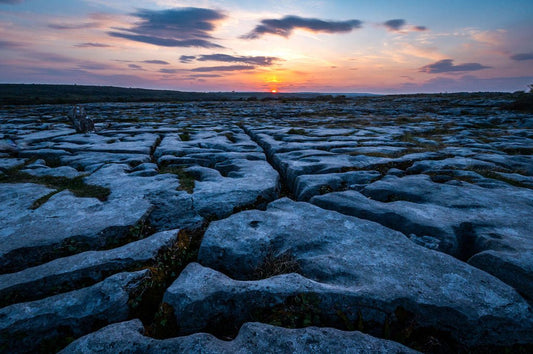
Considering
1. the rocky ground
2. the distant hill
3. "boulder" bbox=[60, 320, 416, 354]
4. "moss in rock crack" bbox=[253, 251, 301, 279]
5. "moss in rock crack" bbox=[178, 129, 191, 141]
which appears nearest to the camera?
"boulder" bbox=[60, 320, 416, 354]

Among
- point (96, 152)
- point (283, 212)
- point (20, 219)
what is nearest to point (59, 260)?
point (20, 219)

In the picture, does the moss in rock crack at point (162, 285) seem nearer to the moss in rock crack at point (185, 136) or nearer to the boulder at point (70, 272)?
the boulder at point (70, 272)

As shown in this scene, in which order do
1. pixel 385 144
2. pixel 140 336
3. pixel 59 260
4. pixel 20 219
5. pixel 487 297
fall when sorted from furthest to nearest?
pixel 385 144 < pixel 20 219 < pixel 59 260 < pixel 487 297 < pixel 140 336

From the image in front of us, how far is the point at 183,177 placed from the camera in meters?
4.49

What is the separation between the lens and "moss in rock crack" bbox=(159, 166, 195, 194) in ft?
12.9

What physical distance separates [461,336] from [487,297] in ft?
1.03

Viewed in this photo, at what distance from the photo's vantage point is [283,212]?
3.09 meters

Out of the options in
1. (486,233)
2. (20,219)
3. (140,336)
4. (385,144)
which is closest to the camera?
(140,336)

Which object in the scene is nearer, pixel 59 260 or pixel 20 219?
pixel 59 260

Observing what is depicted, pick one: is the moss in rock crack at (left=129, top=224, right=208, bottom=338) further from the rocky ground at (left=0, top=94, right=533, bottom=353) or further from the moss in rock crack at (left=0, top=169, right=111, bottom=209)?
the moss in rock crack at (left=0, top=169, right=111, bottom=209)

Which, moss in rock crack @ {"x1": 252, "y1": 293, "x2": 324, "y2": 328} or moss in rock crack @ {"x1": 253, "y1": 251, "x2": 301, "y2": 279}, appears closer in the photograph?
moss in rock crack @ {"x1": 252, "y1": 293, "x2": 324, "y2": 328}

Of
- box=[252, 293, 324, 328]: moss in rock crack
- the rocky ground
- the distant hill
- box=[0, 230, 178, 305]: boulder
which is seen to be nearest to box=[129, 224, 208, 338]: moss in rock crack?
the rocky ground

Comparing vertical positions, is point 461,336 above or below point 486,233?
below

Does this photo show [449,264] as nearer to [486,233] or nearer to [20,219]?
[486,233]
